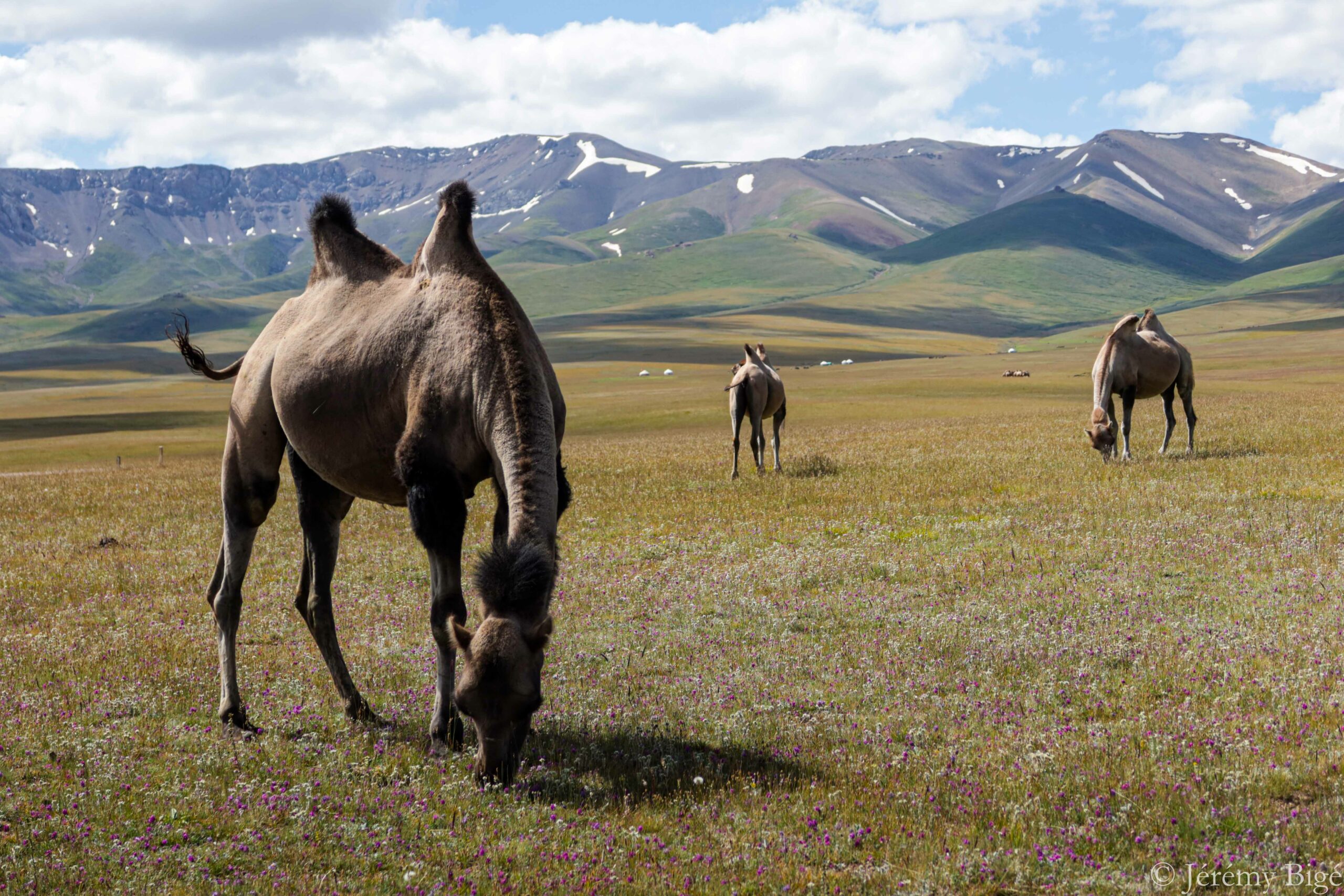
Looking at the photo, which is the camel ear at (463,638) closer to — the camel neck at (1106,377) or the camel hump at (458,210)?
the camel hump at (458,210)

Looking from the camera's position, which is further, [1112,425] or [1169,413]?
[1169,413]

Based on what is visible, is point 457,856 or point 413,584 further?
point 413,584

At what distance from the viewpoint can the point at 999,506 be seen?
62.4ft

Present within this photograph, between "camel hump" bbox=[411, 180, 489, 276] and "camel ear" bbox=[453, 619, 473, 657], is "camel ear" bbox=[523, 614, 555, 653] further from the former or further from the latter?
"camel hump" bbox=[411, 180, 489, 276]

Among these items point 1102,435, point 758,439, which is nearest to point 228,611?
point 758,439

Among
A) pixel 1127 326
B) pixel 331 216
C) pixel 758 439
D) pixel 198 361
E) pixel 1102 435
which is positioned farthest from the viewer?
pixel 758 439

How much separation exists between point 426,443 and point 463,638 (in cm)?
178

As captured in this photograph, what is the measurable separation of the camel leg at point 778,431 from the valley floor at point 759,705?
18.5ft

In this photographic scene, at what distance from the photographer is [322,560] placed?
963 cm

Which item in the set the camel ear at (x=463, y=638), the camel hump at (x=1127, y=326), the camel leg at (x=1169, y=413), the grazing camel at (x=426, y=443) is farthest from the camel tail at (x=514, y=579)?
Result: the camel leg at (x=1169, y=413)

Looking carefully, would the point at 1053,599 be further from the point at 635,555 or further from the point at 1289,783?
the point at 635,555

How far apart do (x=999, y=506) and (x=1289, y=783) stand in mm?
12397

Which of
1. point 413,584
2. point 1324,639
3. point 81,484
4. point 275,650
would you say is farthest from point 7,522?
point 1324,639

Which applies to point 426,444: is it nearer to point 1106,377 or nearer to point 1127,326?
point 1106,377
